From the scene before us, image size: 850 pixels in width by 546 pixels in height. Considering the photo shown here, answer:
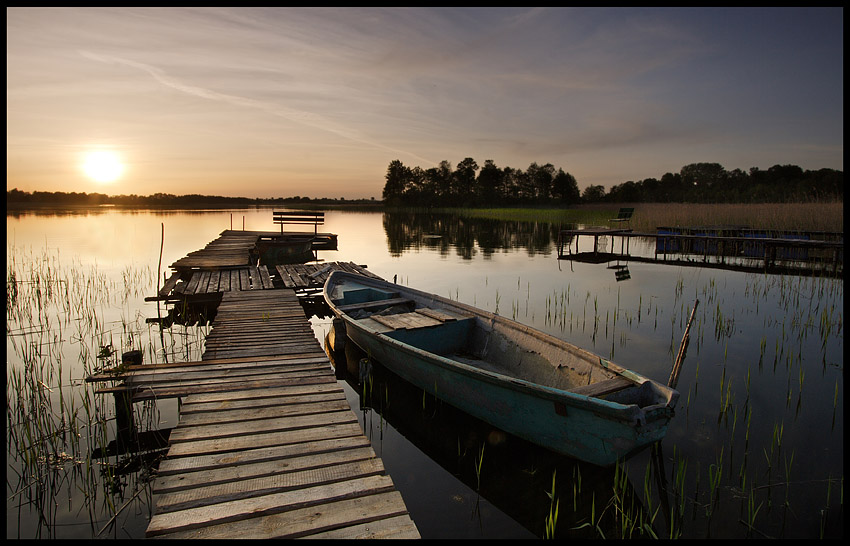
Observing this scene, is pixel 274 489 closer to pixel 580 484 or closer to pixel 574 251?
pixel 580 484

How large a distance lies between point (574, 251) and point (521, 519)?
21.4 m

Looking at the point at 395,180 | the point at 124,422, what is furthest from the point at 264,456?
the point at 395,180

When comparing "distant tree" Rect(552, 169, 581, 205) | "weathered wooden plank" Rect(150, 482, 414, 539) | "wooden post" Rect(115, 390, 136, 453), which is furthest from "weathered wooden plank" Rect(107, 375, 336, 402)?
"distant tree" Rect(552, 169, 581, 205)

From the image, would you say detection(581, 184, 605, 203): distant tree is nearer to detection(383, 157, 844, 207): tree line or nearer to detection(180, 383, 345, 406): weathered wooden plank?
detection(383, 157, 844, 207): tree line

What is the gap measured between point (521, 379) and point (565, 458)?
3.29 feet

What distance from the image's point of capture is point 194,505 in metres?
3.06

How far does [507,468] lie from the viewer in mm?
4805

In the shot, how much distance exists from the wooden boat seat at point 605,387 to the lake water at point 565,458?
32.3 inches

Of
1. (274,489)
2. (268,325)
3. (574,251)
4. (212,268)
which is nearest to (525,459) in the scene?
(274,489)

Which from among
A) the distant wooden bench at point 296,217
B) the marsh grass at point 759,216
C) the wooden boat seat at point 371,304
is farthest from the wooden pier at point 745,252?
the wooden boat seat at point 371,304

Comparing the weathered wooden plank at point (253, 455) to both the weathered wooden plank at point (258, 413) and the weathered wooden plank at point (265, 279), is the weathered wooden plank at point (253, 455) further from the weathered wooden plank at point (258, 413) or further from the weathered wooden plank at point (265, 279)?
the weathered wooden plank at point (265, 279)

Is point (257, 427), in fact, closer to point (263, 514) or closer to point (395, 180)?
point (263, 514)

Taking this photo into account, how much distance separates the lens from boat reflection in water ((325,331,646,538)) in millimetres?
4070

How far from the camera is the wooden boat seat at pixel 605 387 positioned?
14.0ft
